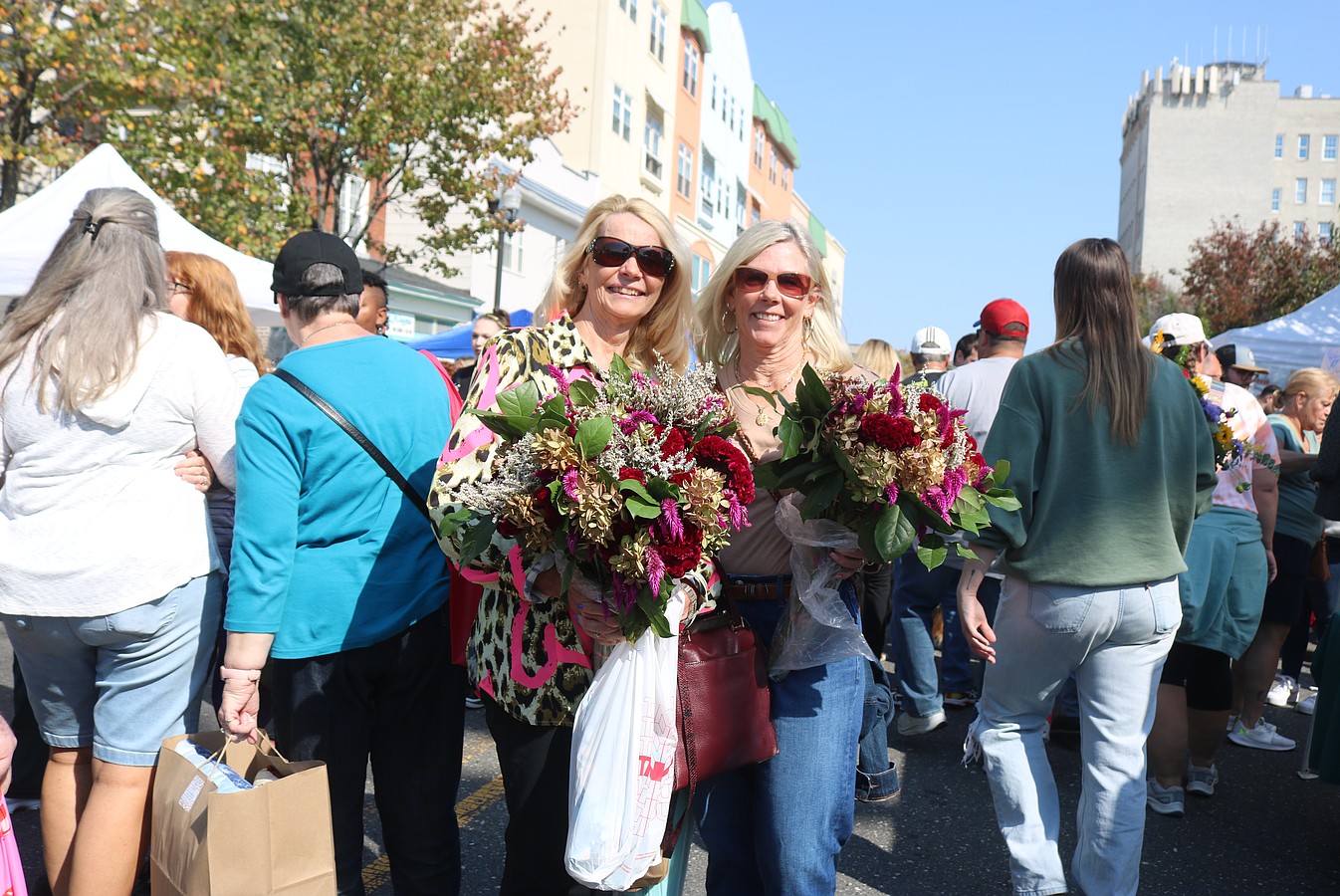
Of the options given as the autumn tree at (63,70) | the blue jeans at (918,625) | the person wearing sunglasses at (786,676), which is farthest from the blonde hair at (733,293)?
the autumn tree at (63,70)

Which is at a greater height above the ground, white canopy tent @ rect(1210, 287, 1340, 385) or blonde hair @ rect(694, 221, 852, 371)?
white canopy tent @ rect(1210, 287, 1340, 385)

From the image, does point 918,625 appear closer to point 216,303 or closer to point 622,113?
point 216,303

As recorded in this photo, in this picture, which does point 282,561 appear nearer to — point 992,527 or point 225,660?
point 225,660

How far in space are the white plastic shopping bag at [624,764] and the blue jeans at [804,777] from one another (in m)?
0.48

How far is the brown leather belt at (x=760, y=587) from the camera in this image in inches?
110

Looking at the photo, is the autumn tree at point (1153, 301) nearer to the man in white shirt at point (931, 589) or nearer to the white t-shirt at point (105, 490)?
the man in white shirt at point (931, 589)

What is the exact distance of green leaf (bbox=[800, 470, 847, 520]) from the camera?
2.46 meters

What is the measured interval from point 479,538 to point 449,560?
19.3 inches

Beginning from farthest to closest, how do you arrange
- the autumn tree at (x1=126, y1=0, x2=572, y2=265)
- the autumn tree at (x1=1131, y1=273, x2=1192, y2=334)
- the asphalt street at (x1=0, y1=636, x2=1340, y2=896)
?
the autumn tree at (x1=1131, y1=273, x2=1192, y2=334), the autumn tree at (x1=126, y1=0, x2=572, y2=265), the asphalt street at (x1=0, y1=636, x2=1340, y2=896)

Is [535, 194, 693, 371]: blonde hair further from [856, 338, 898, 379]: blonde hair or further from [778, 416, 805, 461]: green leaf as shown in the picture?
[856, 338, 898, 379]: blonde hair

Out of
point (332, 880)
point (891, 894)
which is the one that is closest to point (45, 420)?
point (332, 880)

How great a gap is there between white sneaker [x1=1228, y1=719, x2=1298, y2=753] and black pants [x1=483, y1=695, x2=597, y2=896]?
503 centimetres

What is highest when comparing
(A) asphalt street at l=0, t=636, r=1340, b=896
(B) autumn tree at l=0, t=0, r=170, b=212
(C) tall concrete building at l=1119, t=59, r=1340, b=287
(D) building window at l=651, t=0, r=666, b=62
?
(C) tall concrete building at l=1119, t=59, r=1340, b=287

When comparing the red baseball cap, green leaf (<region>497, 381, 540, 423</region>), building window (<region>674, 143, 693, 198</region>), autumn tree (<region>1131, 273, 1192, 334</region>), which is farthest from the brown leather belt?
autumn tree (<region>1131, 273, 1192, 334</region>)
